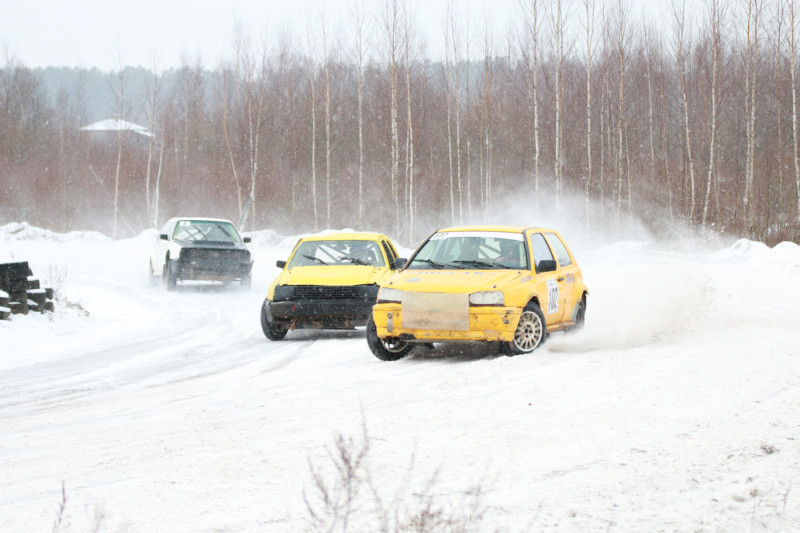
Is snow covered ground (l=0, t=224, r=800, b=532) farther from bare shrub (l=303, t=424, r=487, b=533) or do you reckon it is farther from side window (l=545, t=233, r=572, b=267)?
side window (l=545, t=233, r=572, b=267)

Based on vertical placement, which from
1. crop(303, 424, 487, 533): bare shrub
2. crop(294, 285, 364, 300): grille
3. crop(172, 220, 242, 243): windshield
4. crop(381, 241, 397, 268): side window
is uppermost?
crop(172, 220, 242, 243): windshield

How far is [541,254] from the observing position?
32.8 ft

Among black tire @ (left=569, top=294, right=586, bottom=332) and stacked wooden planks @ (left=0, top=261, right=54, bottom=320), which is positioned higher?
stacked wooden planks @ (left=0, top=261, right=54, bottom=320)

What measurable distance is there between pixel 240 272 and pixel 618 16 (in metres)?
28.0

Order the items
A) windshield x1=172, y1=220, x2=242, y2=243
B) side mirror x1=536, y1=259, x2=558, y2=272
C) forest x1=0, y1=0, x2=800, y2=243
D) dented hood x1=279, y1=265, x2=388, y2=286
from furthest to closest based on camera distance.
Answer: forest x1=0, y1=0, x2=800, y2=243, windshield x1=172, y1=220, x2=242, y2=243, dented hood x1=279, y1=265, x2=388, y2=286, side mirror x1=536, y1=259, x2=558, y2=272

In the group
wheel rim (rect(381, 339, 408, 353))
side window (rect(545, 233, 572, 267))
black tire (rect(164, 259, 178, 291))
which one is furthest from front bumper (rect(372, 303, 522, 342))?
black tire (rect(164, 259, 178, 291))

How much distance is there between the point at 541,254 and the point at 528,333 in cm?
146

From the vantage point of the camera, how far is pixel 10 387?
8.02 m

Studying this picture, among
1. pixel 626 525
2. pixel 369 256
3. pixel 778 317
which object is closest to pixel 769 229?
pixel 778 317

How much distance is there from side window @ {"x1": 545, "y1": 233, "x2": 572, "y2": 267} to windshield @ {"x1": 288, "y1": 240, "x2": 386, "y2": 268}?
105 inches

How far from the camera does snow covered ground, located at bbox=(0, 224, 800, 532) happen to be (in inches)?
154

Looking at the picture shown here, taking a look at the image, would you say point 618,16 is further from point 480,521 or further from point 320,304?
point 480,521

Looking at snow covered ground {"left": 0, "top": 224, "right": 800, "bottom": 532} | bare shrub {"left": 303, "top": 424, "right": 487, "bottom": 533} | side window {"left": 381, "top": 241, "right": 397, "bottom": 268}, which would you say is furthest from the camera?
side window {"left": 381, "top": 241, "right": 397, "bottom": 268}

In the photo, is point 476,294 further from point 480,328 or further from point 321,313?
point 321,313
